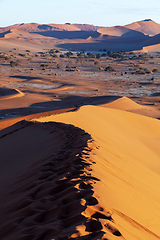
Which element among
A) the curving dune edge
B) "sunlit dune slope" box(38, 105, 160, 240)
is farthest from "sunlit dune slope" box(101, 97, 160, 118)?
the curving dune edge

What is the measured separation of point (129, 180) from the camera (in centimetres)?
622

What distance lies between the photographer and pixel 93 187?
466 cm

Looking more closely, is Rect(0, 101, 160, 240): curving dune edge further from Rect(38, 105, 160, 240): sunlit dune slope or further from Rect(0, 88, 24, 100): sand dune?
Rect(0, 88, 24, 100): sand dune

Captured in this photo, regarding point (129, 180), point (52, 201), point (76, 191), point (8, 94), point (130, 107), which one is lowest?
point (130, 107)

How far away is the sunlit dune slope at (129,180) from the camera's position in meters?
4.09

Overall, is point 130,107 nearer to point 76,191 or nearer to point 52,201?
point 76,191

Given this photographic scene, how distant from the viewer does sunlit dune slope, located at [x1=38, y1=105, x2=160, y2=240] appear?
13.4 feet

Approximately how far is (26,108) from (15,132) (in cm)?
1090

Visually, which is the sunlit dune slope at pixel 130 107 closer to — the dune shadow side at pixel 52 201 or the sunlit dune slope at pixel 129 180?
the sunlit dune slope at pixel 129 180

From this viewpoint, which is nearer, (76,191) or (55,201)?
(55,201)

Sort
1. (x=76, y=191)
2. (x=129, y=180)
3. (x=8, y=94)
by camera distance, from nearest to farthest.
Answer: (x=76, y=191), (x=129, y=180), (x=8, y=94)

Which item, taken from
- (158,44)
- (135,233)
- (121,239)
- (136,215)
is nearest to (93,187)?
(136,215)

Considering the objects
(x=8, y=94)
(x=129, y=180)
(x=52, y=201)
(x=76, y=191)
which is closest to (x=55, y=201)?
(x=52, y=201)

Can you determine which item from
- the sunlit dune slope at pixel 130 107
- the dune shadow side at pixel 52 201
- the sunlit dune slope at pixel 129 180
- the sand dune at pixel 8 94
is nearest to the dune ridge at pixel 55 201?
the dune shadow side at pixel 52 201
